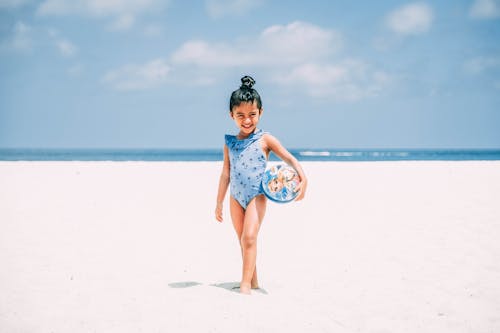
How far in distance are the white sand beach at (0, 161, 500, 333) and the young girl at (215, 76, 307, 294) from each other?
466mm

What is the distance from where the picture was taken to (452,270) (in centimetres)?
490

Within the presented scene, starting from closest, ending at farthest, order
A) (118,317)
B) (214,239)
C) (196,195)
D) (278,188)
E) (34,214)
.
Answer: (118,317) < (278,188) < (214,239) < (34,214) < (196,195)

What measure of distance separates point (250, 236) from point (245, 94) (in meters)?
1.26

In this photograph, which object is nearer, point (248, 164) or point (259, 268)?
point (248, 164)

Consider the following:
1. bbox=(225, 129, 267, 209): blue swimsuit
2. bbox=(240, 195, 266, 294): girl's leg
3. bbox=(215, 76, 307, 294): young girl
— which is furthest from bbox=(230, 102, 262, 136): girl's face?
bbox=(240, 195, 266, 294): girl's leg

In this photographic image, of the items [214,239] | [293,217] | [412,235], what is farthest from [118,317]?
[293,217]

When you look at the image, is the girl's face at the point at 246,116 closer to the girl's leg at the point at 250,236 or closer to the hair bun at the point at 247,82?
the hair bun at the point at 247,82

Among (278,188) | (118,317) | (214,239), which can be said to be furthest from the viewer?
(214,239)

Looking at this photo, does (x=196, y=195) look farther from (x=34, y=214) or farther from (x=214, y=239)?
(x=214, y=239)

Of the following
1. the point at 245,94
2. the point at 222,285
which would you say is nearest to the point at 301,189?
the point at 245,94

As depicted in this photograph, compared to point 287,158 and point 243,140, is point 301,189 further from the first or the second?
point 243,140

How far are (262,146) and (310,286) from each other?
4.83 feet

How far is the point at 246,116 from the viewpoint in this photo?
4023 millimetres

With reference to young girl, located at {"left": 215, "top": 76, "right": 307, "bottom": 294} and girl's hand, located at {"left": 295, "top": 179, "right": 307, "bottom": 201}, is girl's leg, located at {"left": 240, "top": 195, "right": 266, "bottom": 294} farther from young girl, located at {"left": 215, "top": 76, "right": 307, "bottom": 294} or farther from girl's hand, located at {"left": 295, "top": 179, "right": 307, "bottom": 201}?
girl's hand, located at {"left": 295, "top": 179, "right": 307, "bottom": 201}
